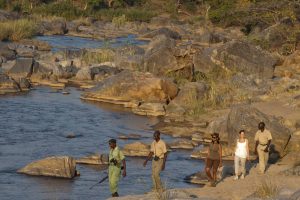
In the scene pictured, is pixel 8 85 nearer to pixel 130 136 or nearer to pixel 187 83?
pixel 187 83

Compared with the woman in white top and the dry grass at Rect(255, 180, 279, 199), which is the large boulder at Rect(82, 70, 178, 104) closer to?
the woman in white top

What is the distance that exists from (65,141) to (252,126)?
16.9 feet

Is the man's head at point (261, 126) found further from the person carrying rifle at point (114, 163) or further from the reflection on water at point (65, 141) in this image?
the person carrying rifle at point (114, 163)

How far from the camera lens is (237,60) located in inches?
1256

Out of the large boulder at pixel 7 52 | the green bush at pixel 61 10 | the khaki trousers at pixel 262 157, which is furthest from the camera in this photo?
the green bush at pixel 61 10

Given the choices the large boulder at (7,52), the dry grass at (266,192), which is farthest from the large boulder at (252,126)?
the large boulder at (7,52)

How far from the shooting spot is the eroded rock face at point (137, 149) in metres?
20.1

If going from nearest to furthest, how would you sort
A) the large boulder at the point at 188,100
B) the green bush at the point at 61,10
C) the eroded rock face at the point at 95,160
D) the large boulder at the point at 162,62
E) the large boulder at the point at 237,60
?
the eroded rock face at the point at 95,160, the large boulder at the point at 188,100, the large boulder at the point at 162,62, the large boulder at the point at 237,60, the green bush at the point at 61,10

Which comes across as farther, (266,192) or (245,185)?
(245,185)

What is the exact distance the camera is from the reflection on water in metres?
16.8

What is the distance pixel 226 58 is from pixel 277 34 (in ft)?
23.6

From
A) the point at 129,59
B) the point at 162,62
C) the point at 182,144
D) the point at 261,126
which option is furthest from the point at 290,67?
the point at 261,126

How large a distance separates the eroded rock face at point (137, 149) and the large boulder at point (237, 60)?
442 inches

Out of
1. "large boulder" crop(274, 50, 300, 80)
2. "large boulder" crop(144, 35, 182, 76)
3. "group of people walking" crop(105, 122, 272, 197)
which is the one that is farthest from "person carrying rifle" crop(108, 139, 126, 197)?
"large boulder" crop(274, 50, 300, 80)
